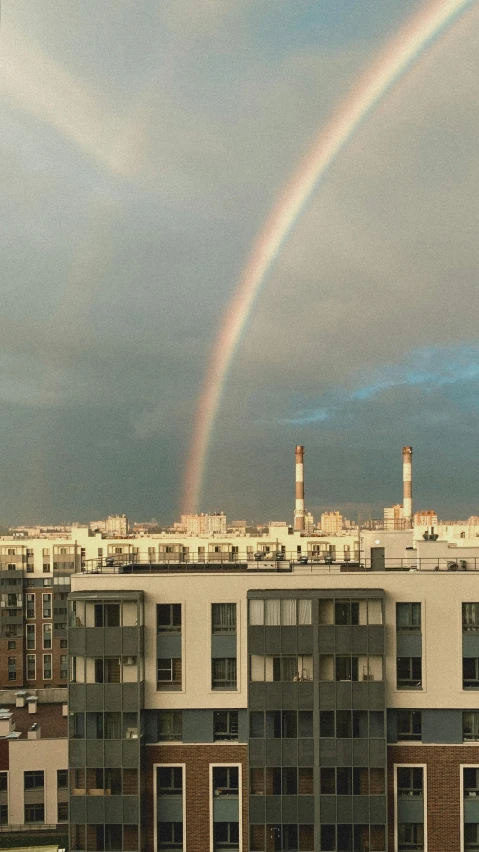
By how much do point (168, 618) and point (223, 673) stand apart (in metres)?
1.93

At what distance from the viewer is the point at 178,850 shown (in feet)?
66.3

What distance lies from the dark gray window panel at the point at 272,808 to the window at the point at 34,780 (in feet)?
39.3

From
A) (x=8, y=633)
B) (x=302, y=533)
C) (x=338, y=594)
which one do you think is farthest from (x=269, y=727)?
(x=302, y=533)

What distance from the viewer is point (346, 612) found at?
20312 millimetres

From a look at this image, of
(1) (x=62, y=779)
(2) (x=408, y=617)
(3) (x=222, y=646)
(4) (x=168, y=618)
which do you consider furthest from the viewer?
(1) (x=62, y=779)

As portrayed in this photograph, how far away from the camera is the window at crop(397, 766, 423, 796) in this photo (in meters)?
20.0

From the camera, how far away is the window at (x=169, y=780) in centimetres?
2030

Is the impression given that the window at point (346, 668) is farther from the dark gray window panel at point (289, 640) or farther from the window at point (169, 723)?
the window at point (169, 723)

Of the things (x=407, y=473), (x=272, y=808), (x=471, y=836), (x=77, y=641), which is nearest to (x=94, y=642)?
(x=77, y=641)

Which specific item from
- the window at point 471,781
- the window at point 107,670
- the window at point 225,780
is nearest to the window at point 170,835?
the window at point 225,780

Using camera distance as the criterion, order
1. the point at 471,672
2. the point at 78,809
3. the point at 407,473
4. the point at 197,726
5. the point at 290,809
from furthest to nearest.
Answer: the point at 407,473 → the point at 197,726 → the point at 471,672 → the point at 78,809 → the point at 290,809

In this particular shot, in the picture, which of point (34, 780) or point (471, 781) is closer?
point (471, 781)

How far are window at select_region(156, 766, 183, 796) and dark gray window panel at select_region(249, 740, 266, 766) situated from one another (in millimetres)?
1845

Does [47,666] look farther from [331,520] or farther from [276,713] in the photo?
[331,520]
